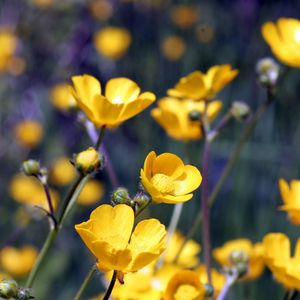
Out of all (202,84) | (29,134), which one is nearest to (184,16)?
(29,134)

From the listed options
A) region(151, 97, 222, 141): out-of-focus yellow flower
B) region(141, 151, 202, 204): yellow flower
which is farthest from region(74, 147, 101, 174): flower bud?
region(151, 97, 222, 141): out-of-focus yellow flower

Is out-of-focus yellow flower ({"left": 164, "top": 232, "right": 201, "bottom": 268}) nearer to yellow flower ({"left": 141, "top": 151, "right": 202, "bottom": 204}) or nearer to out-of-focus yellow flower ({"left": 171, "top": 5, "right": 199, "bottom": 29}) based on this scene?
yellow flower ({"left": 141, "top": 151, "right": 202, "bottom": 204})

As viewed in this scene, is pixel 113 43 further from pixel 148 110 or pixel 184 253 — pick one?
pixel 184 253

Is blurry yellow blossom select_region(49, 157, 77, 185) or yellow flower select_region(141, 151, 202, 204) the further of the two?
blurry yellow blossom select_region(49, 157, 77, 185)

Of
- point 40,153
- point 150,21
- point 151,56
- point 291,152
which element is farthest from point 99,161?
point 150,21

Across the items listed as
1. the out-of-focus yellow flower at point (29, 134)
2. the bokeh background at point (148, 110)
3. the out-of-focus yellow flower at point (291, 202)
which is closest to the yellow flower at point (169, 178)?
the out-of-focus yellow flower at point (291, 202)
